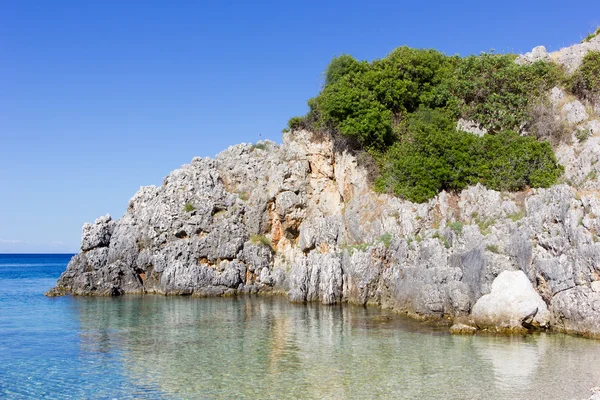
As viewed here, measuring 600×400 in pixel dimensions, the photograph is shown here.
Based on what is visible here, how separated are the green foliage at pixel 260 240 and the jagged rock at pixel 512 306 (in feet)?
77.7

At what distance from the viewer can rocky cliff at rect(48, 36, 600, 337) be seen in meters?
25.8

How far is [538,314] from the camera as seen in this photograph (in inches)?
1008

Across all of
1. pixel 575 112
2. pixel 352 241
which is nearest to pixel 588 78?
pixel 575 112

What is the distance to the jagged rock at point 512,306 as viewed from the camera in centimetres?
2534

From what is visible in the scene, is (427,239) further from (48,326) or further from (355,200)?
(48,326)

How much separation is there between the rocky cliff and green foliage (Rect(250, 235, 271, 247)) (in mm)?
126

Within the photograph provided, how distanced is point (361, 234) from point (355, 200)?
3647 mm

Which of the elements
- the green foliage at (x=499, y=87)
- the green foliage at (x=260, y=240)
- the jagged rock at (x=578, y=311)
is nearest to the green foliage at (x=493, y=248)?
the jagged rock at (x=578, y=311)

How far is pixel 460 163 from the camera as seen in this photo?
36719 millimetres

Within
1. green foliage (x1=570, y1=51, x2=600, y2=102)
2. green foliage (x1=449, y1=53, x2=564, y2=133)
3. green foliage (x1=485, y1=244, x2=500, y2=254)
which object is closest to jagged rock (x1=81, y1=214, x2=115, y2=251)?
green foliage (x1=449, y1=53, x2=564, y2=133)

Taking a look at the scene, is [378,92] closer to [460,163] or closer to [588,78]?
[460,163]

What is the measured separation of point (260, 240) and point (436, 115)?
1831 cm

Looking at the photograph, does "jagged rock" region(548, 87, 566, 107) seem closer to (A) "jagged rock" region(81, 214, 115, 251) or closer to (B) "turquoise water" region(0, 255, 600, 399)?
(B) "turquoise water" region(0, 255, 600, 399)

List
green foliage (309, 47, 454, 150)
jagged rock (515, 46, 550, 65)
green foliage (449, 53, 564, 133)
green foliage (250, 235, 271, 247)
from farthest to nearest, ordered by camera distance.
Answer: green foliage (250, 235, 271, 247), jagged rock (515, 46, 550, 65), green foliage (309, 47, 454, 150), green foliage (449, 53, 564, 133)
